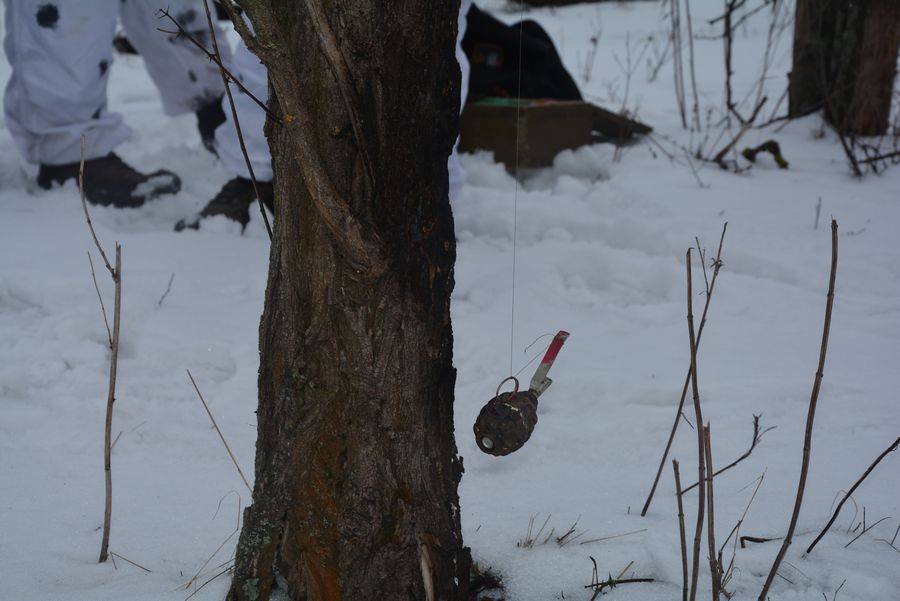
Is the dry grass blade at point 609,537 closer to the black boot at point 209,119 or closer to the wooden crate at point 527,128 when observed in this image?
the wooden crate at point 527,128

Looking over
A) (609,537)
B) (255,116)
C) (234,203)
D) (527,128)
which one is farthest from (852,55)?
(609,537)

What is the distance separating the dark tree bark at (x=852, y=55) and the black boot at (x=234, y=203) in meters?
2.42

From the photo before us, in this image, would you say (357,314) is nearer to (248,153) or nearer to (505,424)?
(505,424)

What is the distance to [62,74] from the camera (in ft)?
9.75

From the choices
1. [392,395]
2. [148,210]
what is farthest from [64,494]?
[148,210]

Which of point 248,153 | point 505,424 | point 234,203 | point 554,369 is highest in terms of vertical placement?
point 248,153

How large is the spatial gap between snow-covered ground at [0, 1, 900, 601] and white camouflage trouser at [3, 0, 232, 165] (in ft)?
0.70

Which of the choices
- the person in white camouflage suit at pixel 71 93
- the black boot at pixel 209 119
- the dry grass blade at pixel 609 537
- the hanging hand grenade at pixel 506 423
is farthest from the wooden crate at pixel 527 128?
the hanging hand grenade at pixel 506 423

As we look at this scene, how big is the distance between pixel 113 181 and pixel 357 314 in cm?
231

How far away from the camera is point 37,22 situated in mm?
2848

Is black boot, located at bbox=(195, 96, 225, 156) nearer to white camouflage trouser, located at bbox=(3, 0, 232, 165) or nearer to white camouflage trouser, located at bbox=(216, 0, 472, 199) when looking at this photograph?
white camouflage trouser, located at bbox=(3, 0, 232, 165)

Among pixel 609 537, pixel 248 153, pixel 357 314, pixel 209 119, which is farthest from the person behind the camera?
pixel 209 119

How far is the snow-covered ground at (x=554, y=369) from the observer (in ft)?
4.70

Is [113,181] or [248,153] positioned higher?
[248,153]
